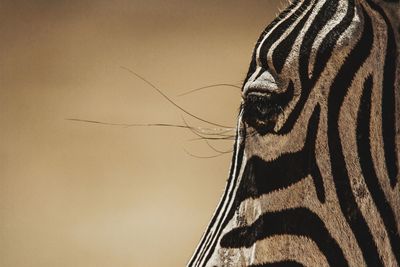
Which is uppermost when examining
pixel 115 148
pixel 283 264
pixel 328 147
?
pixel 115 148

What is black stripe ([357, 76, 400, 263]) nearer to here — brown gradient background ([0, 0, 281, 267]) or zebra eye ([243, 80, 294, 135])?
zebra eye ([243, 80, 294, 135])

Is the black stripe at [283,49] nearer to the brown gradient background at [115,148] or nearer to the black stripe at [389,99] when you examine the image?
the black stripe at [389,99]

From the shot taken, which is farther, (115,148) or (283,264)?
(115,148)

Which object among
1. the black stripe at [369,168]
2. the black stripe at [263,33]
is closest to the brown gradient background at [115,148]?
the black stripe at [263,33]

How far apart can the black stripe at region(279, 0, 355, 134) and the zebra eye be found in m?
0.01

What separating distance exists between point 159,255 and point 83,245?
0.23 m

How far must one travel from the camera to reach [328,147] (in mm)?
631

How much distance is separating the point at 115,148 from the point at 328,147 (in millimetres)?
1266

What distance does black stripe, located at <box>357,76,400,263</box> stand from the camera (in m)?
0.61

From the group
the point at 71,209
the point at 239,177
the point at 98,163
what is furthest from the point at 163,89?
the point at 239,177

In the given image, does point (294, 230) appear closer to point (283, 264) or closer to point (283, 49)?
point (283, 264)

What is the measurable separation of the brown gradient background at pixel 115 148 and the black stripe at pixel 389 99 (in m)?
1.17

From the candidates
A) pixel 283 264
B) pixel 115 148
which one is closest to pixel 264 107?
pixel 283 264

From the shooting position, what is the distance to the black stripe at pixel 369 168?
609mm
